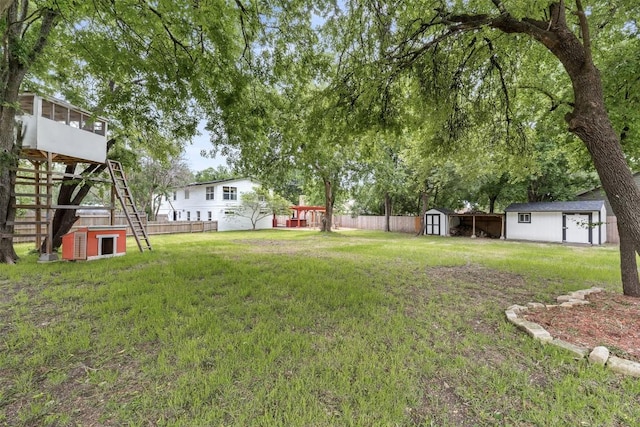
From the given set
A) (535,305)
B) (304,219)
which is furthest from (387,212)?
(535,305)

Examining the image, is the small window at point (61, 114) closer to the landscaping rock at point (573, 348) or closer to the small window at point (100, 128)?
the small window at point (100, 128)

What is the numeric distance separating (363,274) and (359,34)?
4863mm

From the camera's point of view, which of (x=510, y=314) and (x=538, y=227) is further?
(x=538, y=227)

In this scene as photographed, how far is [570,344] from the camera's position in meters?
2.96

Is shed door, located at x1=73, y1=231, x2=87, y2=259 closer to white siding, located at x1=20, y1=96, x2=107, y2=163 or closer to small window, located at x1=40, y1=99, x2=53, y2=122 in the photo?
white siding, located at x1=20, y1=96, x2=107, y2=163

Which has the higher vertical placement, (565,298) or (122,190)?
(122,190)

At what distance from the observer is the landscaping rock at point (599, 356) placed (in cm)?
263

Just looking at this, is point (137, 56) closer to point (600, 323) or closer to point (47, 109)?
point (47, 109)

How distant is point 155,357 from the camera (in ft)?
8.86

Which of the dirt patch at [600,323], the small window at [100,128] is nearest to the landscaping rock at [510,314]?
the dirt patch at [600,323]

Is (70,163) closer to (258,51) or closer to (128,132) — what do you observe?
(128,132)

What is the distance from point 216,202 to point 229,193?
1.36 meters

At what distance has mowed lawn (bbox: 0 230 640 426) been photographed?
6.63 feet

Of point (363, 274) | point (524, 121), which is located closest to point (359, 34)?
point (363, 274)
